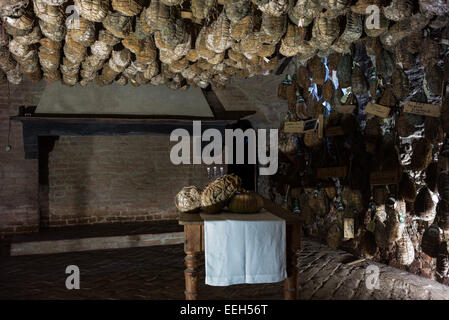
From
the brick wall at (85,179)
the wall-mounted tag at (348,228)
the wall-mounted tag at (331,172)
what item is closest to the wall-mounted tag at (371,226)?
the wall-mounted tag at (348,228)

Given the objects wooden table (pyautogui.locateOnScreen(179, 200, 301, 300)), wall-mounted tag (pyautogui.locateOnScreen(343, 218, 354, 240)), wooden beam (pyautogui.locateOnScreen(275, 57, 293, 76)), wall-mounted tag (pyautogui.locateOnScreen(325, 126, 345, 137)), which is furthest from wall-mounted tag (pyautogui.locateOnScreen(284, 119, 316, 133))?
Answer: wooden table (pyautogui.locateOnScreen(179, 200, 301, 300))

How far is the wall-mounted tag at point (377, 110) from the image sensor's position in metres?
4.27

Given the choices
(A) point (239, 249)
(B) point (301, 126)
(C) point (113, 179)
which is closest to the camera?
(A) point (239, 249)

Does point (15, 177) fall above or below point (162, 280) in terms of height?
above

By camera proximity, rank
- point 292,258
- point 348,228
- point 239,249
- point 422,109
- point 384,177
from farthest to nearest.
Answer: point 348,228 < point 384,177 < point 422,109 < point 292,258 < point 239,249

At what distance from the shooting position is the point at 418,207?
3.82 metres

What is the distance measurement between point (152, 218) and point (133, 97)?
8.15ft

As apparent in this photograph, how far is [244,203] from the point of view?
2.92m

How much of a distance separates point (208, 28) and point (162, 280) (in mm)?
2987

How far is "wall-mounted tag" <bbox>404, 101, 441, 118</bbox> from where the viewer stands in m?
3.67

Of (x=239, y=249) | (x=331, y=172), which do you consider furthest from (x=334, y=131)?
(x=239, y=249)

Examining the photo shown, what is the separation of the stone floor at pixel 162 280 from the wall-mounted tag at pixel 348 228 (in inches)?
12.1

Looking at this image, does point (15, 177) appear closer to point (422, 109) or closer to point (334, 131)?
point (334, 131)

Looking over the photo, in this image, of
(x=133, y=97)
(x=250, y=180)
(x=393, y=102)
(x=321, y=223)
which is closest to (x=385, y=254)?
(x=321, y=223)
